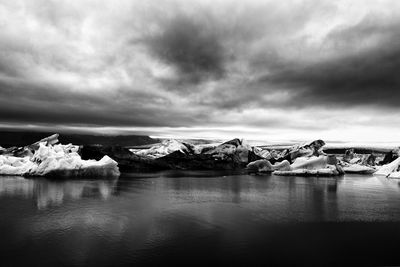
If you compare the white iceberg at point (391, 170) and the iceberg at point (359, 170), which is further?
Answer: the iceberg at point (359, 170)

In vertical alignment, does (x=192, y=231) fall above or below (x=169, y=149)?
below

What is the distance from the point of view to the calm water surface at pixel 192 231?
9258mm

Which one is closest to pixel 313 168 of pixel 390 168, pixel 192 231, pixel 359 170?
pixel 390 168

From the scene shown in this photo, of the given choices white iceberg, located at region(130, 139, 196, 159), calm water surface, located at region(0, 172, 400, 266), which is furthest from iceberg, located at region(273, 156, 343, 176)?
white iceberg, located at region(130, 139, 196, 159)

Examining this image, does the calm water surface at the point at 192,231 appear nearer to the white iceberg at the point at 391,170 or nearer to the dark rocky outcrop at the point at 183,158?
the dark rocky outcrop at the point at 183,158

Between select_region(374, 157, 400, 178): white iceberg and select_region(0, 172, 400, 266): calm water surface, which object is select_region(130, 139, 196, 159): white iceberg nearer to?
select_region(374, 157, 400, 178): white iceberg

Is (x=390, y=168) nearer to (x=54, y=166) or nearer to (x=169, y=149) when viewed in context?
(x=169, y=149)

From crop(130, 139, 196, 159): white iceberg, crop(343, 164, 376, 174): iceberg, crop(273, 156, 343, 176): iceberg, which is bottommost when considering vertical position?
crop(343, 164, 376, 174): iceberg

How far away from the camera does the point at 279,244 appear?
10.7 meters

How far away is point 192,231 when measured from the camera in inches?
479

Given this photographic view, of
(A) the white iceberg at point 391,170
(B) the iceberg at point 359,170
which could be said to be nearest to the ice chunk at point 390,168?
(A) the white iceberg at point 391,170

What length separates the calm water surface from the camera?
926cm

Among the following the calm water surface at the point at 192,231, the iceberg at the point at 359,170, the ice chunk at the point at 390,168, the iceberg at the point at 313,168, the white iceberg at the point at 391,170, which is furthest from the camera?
the iceberg at the point at 359,170

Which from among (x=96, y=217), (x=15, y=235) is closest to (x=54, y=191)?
(x=96, y=217)
